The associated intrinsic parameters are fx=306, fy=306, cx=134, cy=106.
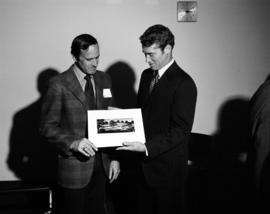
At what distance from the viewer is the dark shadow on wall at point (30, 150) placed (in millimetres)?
3795

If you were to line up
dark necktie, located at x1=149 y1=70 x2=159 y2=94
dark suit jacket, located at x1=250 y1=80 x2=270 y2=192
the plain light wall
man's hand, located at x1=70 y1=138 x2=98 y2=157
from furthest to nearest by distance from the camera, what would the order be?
the plain light wall → dark necktie, located at x1=149 y1=70 x2=159 y2=94 → man's hand, located at x1=70 y1=138 x2=98 y2=157 → dark suit jacket, located at x1=250 y1=80 x2=270 y2=192

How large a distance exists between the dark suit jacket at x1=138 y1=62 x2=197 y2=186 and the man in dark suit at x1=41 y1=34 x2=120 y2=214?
0.41 m

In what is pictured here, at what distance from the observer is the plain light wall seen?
11.9 ft

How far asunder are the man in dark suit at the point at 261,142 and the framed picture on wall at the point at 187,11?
2082 millimetres

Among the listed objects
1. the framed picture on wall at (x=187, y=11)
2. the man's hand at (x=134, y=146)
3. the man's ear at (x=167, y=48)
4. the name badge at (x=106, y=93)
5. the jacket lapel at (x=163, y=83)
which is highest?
the framed picture on wall at (x=187, y=11)

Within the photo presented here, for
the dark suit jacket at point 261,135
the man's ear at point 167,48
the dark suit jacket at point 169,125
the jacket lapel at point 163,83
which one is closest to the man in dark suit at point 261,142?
the dark suit jacket at point 261,135

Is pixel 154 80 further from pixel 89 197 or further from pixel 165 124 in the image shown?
pixel 89 197

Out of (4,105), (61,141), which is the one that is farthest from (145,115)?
(4,105)

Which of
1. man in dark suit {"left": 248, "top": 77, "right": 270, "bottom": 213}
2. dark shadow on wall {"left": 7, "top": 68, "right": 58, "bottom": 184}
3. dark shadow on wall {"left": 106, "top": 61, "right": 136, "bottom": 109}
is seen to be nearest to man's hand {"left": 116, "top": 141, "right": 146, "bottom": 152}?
man in dark suit {"left": 248, "top": 77, "right": 270, "bottom": 213}

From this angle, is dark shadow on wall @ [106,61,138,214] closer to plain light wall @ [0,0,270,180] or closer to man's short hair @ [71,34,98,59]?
plain light wall @ [0,0,270,180]

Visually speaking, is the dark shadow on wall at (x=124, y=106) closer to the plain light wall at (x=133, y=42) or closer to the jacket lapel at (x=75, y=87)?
the plain light wall at (x=133, y=42)

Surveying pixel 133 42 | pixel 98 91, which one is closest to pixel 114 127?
pixel 98 91

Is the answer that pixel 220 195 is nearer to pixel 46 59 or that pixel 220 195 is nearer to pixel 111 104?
pixel 111 104

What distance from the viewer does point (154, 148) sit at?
221 centimetres
